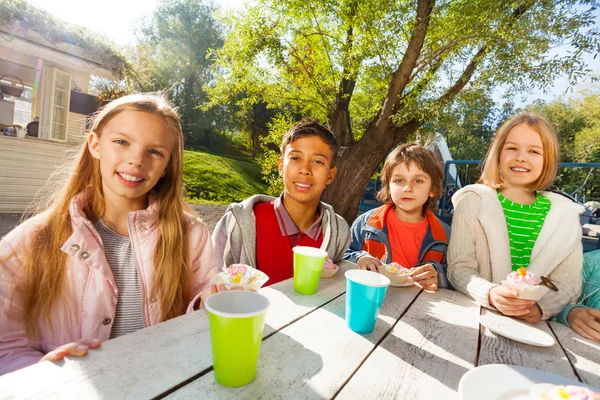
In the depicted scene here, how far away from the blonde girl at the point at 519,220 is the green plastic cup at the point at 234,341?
137 cm

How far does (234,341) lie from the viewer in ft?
2.27

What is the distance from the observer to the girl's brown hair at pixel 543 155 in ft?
6.39

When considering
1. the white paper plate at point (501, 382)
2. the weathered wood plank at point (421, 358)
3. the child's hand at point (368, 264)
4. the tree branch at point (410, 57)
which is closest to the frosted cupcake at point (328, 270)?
the child's hand at point (368, 264)

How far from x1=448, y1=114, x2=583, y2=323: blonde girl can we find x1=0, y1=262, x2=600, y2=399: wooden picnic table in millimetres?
566

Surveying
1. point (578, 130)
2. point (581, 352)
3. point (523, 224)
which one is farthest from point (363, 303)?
point (578, 130)

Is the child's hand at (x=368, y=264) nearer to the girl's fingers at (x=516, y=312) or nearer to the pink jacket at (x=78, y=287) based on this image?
the girl's fingers at (x=516, y=312)

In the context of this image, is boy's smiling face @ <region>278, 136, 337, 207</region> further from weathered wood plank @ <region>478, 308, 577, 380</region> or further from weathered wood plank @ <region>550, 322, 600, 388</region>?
weathered wood plank @ <region>550, 322, 600, 388</region>

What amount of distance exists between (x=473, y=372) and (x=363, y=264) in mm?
978

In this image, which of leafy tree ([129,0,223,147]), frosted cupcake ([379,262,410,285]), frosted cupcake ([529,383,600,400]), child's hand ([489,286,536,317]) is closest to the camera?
frosted cupcake ([529,383,600,400])

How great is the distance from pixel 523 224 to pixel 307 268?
4.91ft

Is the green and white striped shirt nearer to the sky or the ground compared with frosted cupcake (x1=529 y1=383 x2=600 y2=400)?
nearer to the sky

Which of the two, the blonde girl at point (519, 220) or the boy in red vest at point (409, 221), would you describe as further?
the boy in red vest at point (409, 221)

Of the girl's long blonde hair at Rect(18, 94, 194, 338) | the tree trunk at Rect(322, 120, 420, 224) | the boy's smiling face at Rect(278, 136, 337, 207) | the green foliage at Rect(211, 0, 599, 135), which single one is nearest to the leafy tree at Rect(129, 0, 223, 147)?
the green foliage at Rect(211, 0, 599, 135)

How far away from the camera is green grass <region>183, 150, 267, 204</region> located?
1169cm
